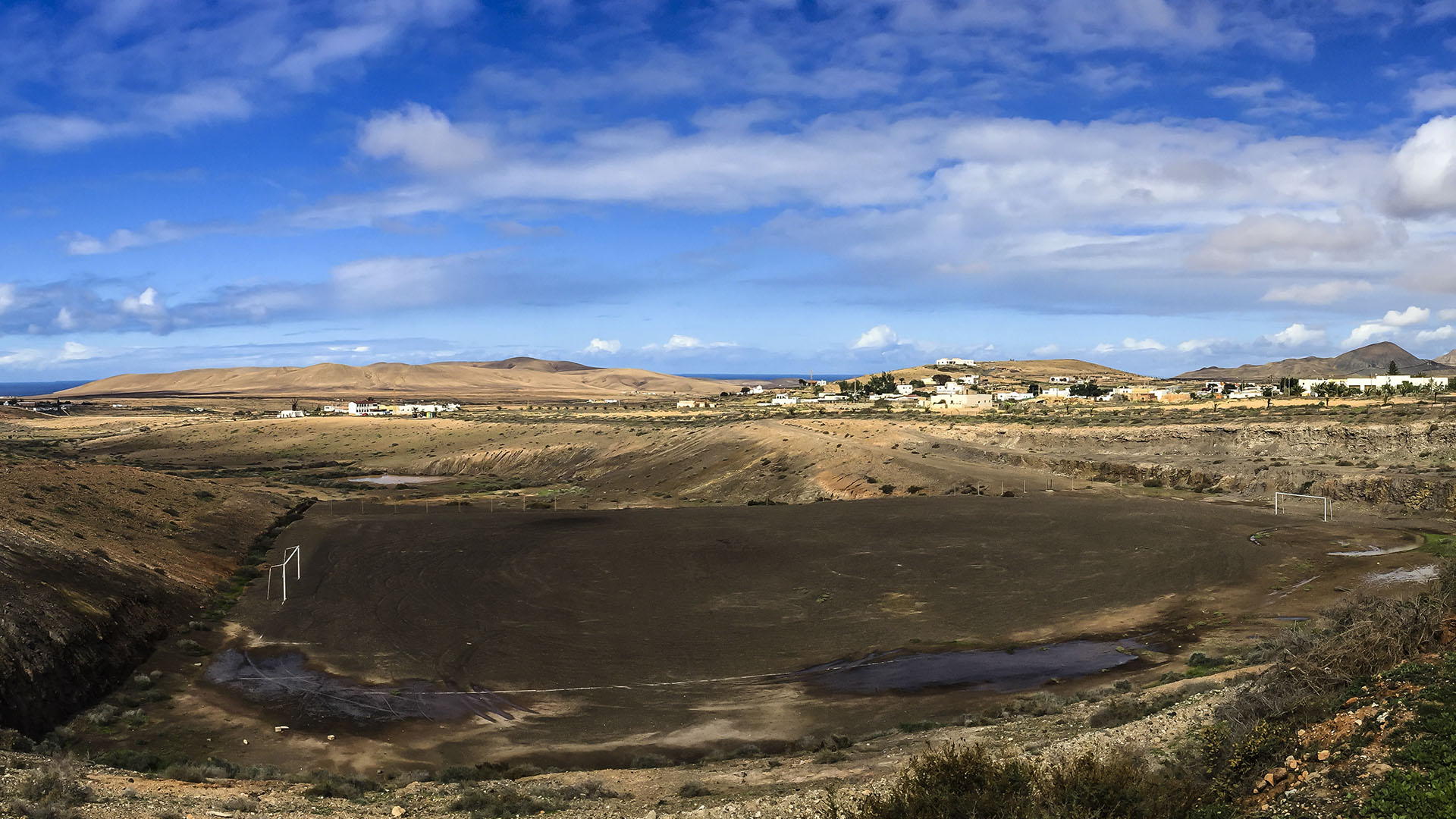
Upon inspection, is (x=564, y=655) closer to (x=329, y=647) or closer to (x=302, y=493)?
(x=329, y=647)

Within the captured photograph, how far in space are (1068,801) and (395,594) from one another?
26.5 m

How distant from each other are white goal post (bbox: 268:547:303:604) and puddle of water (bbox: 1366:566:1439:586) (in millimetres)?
34647

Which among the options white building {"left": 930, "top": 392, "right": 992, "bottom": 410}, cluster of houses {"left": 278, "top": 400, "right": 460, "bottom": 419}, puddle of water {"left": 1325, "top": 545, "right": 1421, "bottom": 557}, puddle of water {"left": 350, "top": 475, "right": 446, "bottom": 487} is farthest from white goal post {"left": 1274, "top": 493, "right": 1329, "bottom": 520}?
cluster of houses {"left": 278, "top": 400, "right": 460, "bottom": 419}

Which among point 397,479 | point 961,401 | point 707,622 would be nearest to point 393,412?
point 397,479

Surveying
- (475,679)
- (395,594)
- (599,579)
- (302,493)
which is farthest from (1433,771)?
(302,493)


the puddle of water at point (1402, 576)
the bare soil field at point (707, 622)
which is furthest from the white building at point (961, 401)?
the puddle of water at point (1402, 576)

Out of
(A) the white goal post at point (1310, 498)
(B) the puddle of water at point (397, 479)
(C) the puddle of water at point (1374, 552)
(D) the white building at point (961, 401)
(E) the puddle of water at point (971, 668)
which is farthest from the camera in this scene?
(D) the white building at point (961, 401)

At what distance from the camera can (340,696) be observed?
20406 millimetres

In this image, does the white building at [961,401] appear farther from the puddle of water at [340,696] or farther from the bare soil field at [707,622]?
the puddle of water at [340,696]

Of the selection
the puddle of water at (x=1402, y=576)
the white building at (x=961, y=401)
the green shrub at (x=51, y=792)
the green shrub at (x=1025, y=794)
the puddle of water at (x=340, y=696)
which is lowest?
the puddle of water at (x=340, y=696)

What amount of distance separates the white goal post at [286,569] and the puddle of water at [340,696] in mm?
7502

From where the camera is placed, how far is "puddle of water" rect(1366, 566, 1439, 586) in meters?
25.1

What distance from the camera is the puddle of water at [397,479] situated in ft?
230

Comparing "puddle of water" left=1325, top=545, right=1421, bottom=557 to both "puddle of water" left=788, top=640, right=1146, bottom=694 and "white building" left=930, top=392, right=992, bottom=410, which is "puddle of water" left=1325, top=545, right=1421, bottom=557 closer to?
"puddle of water" left=788, top=640, right=1146, bottom=694
